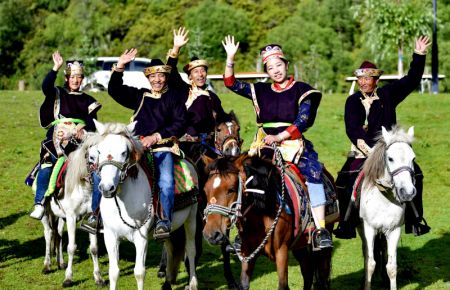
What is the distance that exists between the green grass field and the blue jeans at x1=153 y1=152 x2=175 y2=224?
2.18 metres

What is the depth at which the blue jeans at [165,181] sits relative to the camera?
9.09 metres

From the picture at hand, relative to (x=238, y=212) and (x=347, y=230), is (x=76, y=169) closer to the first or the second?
(x=347, y=230)

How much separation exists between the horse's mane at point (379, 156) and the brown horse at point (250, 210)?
5.69 ft

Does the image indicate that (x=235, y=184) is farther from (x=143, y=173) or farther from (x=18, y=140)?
(x=18, y=140)

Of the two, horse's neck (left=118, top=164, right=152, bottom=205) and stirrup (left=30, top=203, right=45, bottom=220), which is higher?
horse's neck (left=118, top=164, right=152, bottom=205)

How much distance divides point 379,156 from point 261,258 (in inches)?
178

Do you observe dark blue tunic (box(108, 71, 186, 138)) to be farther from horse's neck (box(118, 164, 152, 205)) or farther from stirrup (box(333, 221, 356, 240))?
stirrup (box(333, 221, 356, 240))

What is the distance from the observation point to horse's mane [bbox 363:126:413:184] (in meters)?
9.14

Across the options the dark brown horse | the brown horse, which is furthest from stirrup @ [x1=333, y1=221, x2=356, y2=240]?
the brown horse

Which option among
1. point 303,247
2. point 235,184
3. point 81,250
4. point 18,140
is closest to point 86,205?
point 81,250

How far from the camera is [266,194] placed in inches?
302

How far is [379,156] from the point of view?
936cm

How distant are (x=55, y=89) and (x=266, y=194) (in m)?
4.79

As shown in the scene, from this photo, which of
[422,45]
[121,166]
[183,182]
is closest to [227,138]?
[183,182]
